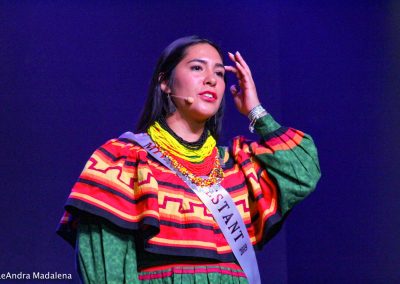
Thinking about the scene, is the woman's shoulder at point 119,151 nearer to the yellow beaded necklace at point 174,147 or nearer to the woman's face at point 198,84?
the yellow beaded necklace at point 174,147

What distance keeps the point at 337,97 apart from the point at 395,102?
0.86ft

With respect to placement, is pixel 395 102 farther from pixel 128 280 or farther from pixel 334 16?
pixel 128 280

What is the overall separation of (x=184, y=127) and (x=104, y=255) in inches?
19.1

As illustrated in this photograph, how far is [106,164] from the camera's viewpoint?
1.76m

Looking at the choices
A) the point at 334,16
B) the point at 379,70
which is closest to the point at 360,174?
the point at 379,70

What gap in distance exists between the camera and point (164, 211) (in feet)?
5.75

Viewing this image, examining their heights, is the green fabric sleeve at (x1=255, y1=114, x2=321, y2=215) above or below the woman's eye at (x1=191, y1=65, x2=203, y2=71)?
below

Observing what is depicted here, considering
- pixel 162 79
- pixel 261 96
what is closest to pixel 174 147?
pixel 162 79

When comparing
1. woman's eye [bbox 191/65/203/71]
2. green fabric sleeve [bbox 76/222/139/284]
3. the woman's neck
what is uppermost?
woman's eye [bbox 191/65/203/71]

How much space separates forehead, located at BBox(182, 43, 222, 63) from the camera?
1975 millimetres

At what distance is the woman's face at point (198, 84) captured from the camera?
6.31 feet

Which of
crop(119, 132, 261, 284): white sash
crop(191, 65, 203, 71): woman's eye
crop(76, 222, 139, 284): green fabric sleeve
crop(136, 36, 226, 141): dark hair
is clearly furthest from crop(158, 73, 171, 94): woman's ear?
crop(76, 222, 139, 284): green fabric sleeve

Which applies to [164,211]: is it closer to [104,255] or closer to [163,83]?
[104,255]

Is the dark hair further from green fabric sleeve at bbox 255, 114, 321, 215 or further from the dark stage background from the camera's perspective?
the dark stage background
